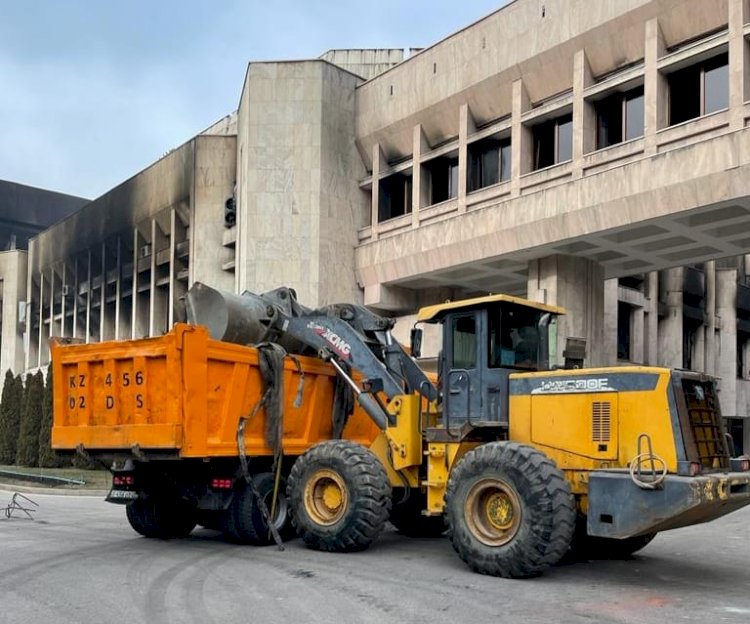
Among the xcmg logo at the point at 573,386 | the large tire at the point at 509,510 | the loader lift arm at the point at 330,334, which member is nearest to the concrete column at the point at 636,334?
the loader lift arm at the point at 330,334

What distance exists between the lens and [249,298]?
1293 centimetres

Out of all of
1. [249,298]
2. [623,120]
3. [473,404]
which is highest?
[623,120]

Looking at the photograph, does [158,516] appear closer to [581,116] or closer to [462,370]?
[462,370]

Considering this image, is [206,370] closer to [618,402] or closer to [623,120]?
[618,402]

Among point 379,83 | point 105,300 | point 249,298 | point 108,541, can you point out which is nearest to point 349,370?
point 249,298

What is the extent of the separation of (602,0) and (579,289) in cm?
742

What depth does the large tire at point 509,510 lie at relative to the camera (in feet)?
29.2

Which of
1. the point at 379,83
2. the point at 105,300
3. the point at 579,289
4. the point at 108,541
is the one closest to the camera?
the point at 108,541

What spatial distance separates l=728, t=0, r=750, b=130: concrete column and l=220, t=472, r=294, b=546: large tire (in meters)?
12.5

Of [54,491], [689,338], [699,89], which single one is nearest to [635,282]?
[689,338]

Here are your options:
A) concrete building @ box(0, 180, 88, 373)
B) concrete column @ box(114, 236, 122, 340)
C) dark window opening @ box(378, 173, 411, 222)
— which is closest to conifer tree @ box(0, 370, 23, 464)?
concrete column @ box(114, 236, 122, 340)

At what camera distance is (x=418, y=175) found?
26359 mm

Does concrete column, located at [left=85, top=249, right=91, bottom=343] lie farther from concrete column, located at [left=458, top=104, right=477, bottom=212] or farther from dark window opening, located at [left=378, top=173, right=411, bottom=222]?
concrete column, located at [left=458, top=104, right=477, bottom=212]

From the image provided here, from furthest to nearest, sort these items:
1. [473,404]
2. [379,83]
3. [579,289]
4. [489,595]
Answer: [379,83] → [579,289] → [473,404] → [489,595]
